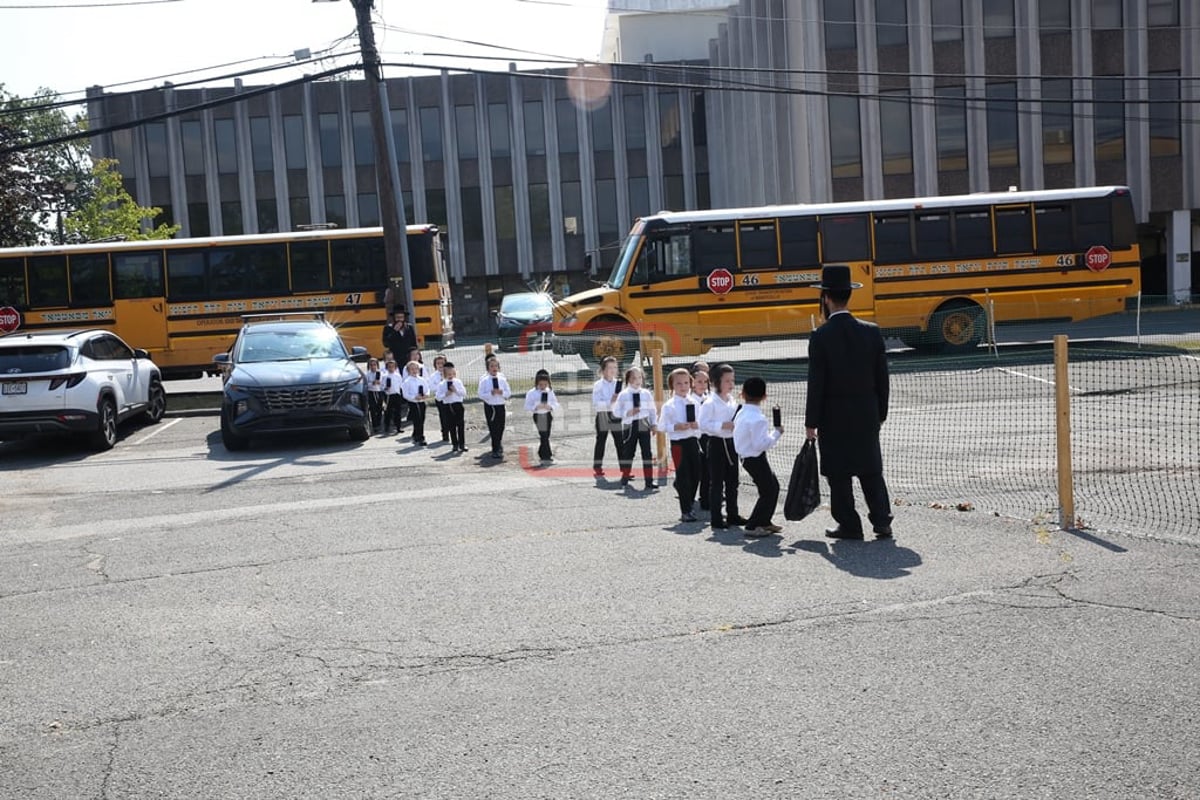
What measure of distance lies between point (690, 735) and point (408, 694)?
1.41 metres

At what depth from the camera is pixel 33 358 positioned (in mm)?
16812

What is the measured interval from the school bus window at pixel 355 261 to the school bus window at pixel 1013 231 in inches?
499

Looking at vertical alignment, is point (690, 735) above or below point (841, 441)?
below

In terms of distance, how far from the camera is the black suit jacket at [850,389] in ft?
29.0

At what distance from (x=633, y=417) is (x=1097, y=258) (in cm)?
1648

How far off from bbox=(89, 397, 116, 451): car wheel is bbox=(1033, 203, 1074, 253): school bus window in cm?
1795

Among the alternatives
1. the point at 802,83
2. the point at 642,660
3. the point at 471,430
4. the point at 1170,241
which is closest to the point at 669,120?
the point at 802,83

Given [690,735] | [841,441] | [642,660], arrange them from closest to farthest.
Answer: [690,735], [642,660], [841,441]

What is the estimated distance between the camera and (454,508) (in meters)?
11.1

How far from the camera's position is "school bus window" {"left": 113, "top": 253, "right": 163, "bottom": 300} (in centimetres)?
2586

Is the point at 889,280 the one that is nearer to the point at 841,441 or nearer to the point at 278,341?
the point at 278,341

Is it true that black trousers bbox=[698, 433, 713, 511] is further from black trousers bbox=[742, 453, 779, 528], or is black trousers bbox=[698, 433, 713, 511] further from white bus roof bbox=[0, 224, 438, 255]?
white bus roof bbox=[0, 224, 438, 255]

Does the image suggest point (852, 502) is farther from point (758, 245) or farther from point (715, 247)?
point (758, 245)

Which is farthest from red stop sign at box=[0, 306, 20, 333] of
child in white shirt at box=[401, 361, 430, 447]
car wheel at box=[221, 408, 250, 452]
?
child in white shirt at box=[401, 361, 430, 447]
